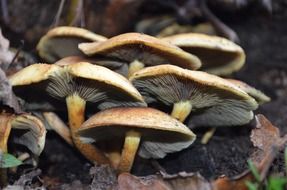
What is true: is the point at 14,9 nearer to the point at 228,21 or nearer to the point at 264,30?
the point at 228,21

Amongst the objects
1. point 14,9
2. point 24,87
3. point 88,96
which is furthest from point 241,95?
point 14,9

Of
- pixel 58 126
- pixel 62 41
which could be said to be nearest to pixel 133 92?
pixel 58 126

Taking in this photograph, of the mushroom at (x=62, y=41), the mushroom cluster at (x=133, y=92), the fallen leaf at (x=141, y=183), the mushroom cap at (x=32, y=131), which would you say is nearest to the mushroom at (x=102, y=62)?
the mushroom cluster at (x=133, y=92)

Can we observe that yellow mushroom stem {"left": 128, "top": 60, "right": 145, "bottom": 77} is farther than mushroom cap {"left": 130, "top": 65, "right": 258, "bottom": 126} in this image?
Yes

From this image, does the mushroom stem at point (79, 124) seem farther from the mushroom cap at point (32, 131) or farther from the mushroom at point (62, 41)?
the mushroom at point (62, 41)

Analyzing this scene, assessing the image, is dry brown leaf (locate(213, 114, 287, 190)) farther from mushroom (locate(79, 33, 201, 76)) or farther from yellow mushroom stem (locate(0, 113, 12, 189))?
yellow mushroom stem (locate(0, 113, 12, 189))

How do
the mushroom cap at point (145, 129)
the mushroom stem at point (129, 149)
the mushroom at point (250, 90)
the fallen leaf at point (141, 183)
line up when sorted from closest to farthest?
1. the fallen leaf at point (141, 183)
2. the mushroom cap at point (145, 129)
3. the mushroom stem at point (129, 149)
4. the mushroom at point (250, 90)

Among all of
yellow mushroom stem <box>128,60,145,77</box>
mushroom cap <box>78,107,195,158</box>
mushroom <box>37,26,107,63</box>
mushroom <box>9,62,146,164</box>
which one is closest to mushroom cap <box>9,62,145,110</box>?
mushroom <box>9,62,146,164</box>

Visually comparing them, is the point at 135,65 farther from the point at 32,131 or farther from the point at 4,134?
the point at 4,134
